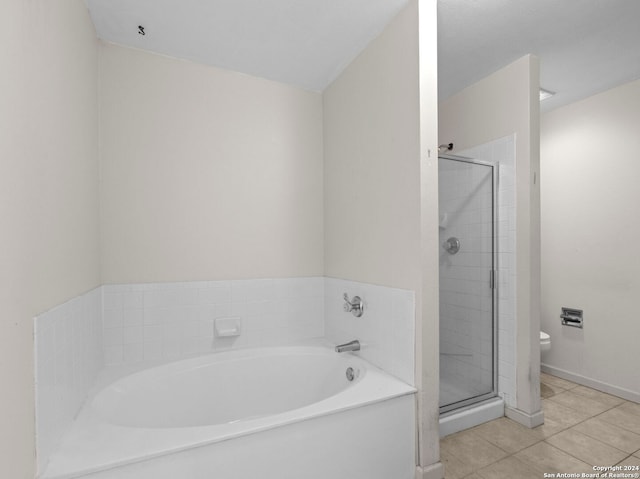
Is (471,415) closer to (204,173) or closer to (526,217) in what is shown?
(526,217)

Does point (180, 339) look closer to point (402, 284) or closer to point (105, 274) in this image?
point (105, 274)

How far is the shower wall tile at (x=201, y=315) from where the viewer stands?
1.98m

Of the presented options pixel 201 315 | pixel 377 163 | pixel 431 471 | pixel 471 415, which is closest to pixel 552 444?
pixel 471 415

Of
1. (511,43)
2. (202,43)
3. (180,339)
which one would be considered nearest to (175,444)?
(180,339)

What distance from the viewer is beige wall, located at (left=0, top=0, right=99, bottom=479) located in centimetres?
86

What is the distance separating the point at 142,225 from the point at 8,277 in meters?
1.21

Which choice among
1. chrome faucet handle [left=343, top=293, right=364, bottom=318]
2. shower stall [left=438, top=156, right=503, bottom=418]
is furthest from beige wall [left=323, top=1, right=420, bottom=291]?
shower stall [left=438, top=156, right=503, bottom=418]

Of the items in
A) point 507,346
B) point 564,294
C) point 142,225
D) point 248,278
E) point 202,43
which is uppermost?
point 202,43

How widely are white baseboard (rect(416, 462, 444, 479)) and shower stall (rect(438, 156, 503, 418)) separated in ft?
1.53

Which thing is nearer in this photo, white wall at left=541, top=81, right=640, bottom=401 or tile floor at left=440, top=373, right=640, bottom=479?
tile floor at left=440, top=373, right=640, bottom=479

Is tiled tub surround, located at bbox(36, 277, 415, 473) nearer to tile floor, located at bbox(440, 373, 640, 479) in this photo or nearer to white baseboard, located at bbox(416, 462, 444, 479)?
white baseboard, located at bbox(416, 462, 444, 479)

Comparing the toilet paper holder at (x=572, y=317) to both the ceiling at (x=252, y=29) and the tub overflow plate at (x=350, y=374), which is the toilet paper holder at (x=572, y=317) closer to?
the tub overflow plate at (x=350, y=374)

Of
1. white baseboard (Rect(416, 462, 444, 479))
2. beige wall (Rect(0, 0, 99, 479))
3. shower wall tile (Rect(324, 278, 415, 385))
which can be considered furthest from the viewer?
shower wall tile (Rect(324, 278, 415, 385))

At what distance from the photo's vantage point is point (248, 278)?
230cm
